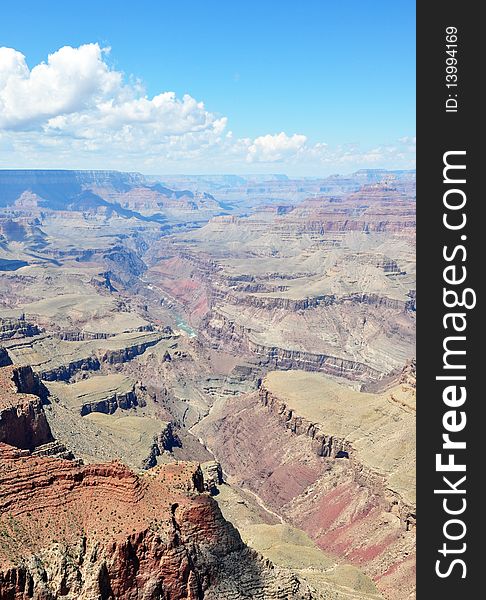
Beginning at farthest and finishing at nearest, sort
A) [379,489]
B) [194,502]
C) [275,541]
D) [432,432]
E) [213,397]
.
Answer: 1. [213,397]
2. [379,489]
3. [275,541]
4. [194,502]
5. [432,432]

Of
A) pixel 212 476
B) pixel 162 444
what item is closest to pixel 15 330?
pixel 162 444

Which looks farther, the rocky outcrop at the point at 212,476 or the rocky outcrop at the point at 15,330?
the rocky outcrop at the point at 15,330

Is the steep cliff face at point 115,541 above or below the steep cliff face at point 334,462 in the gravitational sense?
above

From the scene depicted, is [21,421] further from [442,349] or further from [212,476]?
[442,349]

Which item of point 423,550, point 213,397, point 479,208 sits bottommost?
point 213,397

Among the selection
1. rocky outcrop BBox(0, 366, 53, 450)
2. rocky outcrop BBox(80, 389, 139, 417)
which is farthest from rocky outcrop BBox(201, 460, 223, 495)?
rocky outcrop BBox(80, 389, 139, 417)

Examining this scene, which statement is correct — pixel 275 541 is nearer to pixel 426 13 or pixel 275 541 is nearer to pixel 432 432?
pixel 432 432

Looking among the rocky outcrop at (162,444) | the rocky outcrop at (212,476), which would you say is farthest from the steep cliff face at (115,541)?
the rocky outcrop at (162,444)

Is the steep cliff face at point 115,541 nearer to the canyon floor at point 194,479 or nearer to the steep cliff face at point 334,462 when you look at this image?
the canyon floor at point 194,479

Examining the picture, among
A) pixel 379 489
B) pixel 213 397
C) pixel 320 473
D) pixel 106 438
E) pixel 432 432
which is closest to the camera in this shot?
pixel 432 432

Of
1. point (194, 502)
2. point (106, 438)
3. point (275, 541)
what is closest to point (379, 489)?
point (275, 541)

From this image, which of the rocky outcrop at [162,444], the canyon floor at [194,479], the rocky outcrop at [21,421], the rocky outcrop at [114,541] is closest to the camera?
the rocky outcrop at [114,541]
